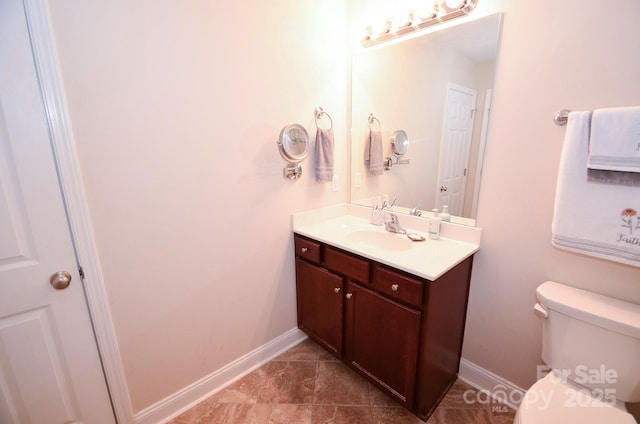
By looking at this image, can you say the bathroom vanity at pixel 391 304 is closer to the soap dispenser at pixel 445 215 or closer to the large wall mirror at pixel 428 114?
the soap dispenser at pixel 445 215

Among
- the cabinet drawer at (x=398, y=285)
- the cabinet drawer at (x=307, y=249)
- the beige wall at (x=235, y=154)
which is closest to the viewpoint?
the beige wall at (x=235, y=154)

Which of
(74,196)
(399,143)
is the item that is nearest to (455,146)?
(399,143)

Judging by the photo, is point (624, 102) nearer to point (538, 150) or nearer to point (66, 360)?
point (538, 150)

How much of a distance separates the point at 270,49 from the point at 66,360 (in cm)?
182

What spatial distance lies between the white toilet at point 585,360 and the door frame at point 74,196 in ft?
5.69

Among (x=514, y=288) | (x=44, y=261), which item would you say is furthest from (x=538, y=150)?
(x=44, y=261)

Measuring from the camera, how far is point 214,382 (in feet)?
5.45

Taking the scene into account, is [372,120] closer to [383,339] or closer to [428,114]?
[428,114]

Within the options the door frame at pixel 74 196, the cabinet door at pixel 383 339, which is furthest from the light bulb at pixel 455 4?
the door frame at pixel 74 196

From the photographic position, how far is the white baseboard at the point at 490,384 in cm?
152

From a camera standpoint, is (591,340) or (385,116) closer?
(591,340)

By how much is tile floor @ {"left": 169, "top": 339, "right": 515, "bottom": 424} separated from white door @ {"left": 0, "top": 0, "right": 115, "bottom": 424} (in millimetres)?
591

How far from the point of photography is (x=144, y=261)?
1315mm

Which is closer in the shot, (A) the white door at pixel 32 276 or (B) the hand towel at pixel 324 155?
(A) the white door at pixel 32 276
